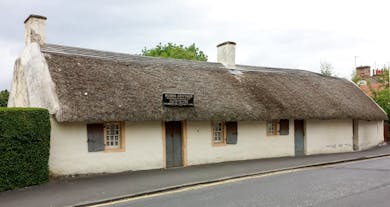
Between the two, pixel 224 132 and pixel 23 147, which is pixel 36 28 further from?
pixel 224 132

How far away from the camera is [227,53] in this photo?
2009cm

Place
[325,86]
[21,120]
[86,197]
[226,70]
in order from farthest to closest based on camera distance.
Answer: [325,86] → [226,70] → [21,120] → [86,197]

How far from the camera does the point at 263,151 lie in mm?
17391

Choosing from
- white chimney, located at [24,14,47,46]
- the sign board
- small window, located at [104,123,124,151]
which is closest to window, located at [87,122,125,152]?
small window, located at [104,123,124,151]

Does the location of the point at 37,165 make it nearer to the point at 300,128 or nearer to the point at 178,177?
the point at 178,177

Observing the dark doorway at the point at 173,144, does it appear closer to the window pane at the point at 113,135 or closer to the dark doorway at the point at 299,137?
the window pane at the point at 113,135

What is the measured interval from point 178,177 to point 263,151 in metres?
6.65

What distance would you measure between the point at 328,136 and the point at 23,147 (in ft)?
52.1

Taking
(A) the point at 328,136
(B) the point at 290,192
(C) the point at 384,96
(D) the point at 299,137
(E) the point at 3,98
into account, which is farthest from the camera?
(E) the point at 3,98

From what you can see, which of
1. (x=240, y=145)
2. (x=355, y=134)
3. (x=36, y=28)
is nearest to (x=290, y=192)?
(x=240, y=145)

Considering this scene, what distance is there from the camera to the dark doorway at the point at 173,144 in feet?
47.4

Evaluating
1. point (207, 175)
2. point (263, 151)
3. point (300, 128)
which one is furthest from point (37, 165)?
point (300, 128)

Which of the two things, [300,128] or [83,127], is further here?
[300,128]

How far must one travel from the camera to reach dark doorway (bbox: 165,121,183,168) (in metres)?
14.5
